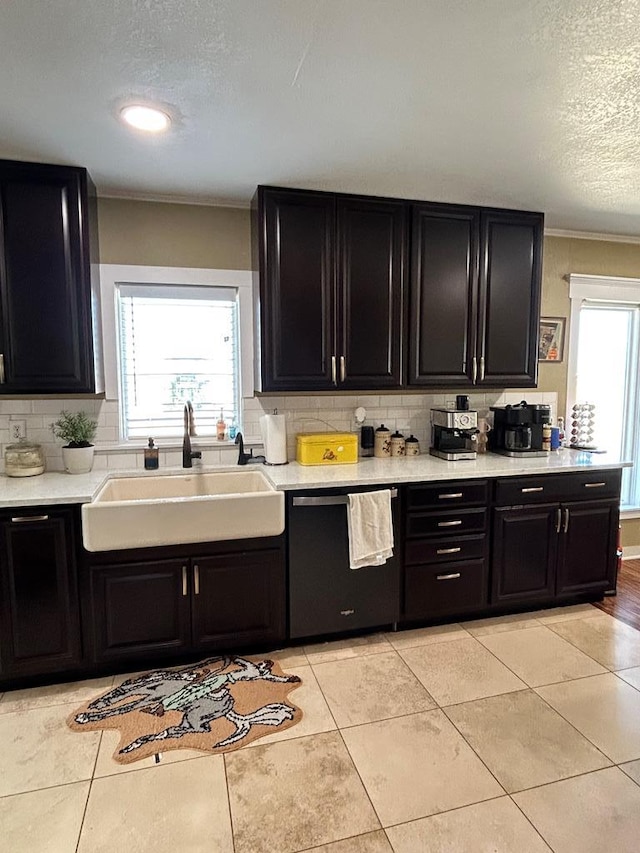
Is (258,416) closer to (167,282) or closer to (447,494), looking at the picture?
(167,282)

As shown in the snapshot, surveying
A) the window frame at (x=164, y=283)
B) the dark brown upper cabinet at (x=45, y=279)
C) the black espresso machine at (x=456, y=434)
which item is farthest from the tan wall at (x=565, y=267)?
the dark brown upper cabinet at (x=45, y=279)

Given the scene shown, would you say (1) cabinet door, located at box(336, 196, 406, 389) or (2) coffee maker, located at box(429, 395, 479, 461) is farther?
(2) coffee maker, located at box(429, 395, 479, 461)

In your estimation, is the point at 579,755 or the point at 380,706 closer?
the point at 579,755

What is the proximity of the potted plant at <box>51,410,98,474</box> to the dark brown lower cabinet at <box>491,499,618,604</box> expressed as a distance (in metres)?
2.39

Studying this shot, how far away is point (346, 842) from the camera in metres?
1.60

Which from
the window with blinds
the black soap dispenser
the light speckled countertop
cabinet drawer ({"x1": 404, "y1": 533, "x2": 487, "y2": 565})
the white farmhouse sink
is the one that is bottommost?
cabinet drawer ({"x1": 404, "y1": 533, "x2": 487, "y2": 565})

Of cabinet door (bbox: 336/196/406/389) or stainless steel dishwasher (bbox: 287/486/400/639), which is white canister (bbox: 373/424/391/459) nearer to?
cabinet door (bbox: 336/196/406/389)

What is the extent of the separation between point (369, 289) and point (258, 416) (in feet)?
3.41

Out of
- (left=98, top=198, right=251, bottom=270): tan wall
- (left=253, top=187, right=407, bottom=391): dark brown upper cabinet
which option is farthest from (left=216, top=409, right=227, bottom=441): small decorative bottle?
(left=98, top=198, right=251, bottom=270): tan wall

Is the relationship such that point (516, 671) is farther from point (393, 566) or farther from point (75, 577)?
point (75, 577)

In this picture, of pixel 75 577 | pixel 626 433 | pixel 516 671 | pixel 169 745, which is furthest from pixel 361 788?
pixel 626 433

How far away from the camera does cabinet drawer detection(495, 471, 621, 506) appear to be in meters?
3.02

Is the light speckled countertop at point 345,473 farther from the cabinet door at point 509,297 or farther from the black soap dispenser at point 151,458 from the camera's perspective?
the cabinet door at point 509,297

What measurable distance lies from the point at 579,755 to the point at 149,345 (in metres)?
2.91
